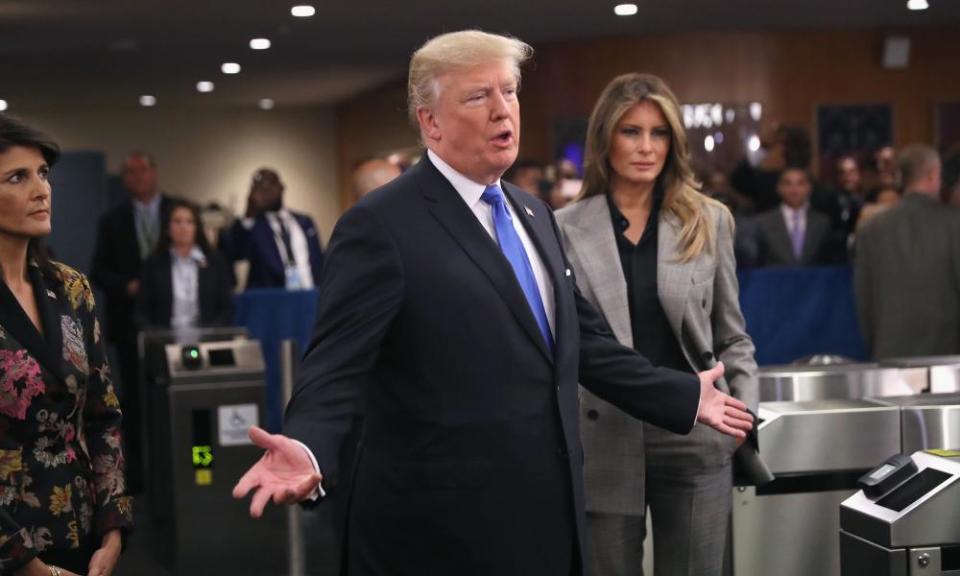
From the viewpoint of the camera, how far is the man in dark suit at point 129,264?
25.3 ft

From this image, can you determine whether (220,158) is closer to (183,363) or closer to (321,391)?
(183,363)

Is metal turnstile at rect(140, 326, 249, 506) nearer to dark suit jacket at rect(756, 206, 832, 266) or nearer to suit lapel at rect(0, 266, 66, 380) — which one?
suit lapel at rect(0, 266, 66, 380)

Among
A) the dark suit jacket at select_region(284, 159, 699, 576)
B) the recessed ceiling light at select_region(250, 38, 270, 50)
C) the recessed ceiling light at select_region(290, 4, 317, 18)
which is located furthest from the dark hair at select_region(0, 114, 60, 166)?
the recessed ceiling light at select_region(250, 38, 270, 50)

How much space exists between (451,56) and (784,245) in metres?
6.20

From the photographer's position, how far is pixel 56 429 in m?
2.69

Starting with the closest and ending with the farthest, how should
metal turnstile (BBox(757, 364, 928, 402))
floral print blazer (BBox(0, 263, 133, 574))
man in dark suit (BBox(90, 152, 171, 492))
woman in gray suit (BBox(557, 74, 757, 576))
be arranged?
floral print blazer (BBox(0, 263, 133, 574))
woman in gray suit (BBox(557, 74, 757, 576))
metal turnstile (BBox(757, 364, 928, 402))
man in dark suit (BBox(90, 152, 171, 492))

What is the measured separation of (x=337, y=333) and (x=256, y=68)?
38.5 ft

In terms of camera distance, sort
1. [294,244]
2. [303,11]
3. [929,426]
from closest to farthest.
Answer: [929,426] → [294,244] → [303,11]

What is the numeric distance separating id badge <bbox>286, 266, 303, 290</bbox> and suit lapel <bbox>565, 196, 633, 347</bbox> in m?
5.02

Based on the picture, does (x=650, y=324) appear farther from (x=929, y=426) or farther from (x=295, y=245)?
(x=295, y=245)

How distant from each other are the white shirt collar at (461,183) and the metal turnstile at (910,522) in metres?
1.07

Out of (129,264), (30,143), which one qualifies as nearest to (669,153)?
(30,143)

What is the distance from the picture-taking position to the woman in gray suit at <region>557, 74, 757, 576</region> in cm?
302

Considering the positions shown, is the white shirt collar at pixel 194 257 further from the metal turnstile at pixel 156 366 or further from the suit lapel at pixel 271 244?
the suit lapel at pixel 271 244
